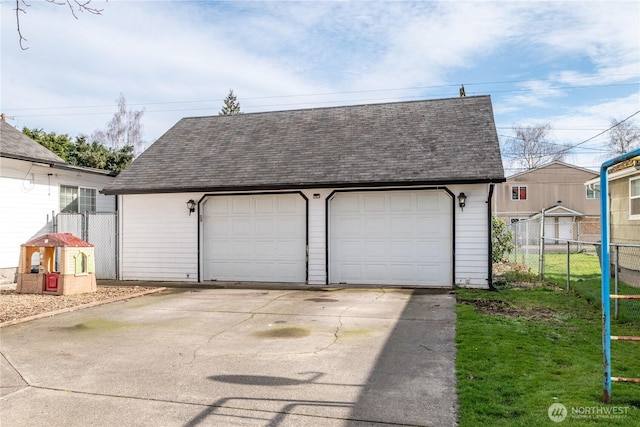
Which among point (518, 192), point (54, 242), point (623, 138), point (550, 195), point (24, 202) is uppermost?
point (623, 138)

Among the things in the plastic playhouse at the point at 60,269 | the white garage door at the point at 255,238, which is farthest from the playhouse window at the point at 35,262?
the white garage door at the point at 255,238

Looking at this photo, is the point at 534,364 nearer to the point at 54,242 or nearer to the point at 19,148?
the point at 54,242

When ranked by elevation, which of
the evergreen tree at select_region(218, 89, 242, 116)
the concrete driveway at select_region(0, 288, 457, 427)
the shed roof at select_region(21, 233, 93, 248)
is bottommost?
the concrete driveway at select_region(0, 288, 457, 427)

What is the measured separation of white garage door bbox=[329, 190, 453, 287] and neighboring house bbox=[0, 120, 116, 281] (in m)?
8.75

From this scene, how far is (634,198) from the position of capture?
12.7 m

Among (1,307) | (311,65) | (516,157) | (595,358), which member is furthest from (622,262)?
(516,157)

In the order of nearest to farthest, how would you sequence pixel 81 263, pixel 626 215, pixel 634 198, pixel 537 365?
pixel 537 365, pixel 81 263, pixel 634 198, pixel 626 215

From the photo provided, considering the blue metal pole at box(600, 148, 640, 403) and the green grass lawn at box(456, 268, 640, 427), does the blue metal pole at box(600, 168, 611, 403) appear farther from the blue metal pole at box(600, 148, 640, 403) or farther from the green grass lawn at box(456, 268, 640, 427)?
the green grass lawn at box(456, 268, 640, 427)

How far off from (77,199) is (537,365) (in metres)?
14.8

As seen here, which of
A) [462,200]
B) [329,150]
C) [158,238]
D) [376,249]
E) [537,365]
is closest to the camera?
[537,365]

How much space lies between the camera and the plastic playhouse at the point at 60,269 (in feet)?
35.7

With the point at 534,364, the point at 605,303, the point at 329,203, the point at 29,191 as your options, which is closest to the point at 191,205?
the point at 329,203

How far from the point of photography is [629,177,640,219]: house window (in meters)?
12.5

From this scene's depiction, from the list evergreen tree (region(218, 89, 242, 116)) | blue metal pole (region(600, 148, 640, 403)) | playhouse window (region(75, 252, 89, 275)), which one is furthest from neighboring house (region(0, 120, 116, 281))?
evergreen tree (region(218, 89, 242, 116))
